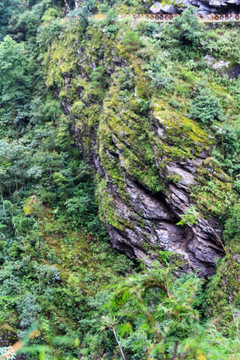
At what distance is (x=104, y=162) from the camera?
10883mm

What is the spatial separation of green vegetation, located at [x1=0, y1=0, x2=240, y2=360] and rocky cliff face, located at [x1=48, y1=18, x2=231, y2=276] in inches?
2.0

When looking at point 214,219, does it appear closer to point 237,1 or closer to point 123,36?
point 123,36

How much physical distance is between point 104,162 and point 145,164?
2.00m

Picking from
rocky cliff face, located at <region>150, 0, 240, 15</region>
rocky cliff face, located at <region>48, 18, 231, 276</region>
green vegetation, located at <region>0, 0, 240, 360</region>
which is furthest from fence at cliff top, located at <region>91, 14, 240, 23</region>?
rocky cliff face, located at <region>48, 18, 231, 276</region>

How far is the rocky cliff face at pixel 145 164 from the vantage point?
8.40m

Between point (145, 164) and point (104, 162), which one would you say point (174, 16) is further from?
point (145, 164)

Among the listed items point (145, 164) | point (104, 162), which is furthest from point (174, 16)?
point (145, 164)

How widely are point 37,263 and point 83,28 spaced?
11.7 meters

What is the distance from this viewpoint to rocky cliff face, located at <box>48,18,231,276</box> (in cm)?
840

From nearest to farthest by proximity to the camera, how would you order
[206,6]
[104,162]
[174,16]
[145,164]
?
[145,164] < [104,162] < [174,16] < [206,6]

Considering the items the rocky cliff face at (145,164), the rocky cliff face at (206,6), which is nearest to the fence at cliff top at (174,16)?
the rocky cliff face at (206,6)

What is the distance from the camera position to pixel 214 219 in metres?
8.05

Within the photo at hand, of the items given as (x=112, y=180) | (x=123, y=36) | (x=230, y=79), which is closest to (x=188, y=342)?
(x=112, y=180)

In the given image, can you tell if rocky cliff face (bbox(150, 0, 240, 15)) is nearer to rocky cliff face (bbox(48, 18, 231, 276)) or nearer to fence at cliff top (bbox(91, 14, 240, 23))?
fence at cliff top (bbox(91, 14, 240, 23))
